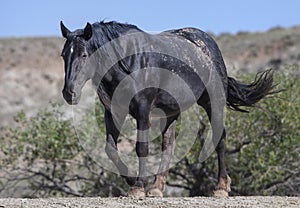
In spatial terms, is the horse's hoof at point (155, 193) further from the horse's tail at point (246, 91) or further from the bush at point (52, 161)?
the bush at point (52, 161)

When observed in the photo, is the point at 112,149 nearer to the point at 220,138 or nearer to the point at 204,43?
the point at 220,138

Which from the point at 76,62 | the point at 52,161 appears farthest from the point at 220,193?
the point at 52,161

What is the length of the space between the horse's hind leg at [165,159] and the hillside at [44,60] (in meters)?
32.0

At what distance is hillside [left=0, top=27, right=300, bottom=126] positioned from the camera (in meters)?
42.7

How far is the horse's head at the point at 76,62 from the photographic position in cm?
641

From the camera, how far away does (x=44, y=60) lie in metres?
47.9

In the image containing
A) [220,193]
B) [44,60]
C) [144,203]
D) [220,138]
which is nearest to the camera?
[144,203]

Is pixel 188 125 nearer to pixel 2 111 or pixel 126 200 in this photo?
pixel 126 200

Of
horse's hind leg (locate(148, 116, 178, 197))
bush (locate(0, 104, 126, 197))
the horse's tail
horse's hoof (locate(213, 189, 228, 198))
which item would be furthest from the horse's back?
bush (locate(0, 104, 126, 197))

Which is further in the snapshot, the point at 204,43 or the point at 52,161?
the point at 52,161

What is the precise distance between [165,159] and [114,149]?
3.14 feet

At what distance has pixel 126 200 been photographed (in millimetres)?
6438

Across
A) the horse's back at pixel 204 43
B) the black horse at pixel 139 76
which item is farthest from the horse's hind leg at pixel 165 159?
the horse's back at pixel 204 43

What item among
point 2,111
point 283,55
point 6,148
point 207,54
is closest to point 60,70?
point 2,111
